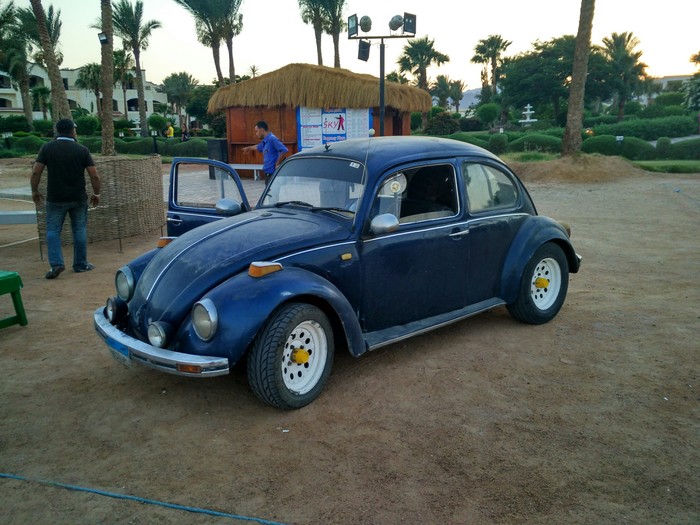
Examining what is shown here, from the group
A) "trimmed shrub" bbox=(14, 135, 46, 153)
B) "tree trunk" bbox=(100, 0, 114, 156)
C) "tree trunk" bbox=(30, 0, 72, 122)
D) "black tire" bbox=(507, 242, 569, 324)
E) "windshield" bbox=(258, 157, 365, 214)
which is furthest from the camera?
"trimmed shrub" bbox=(14, 135, 46, 153)

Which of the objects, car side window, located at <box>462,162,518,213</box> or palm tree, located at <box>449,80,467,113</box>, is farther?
palm tree, located at <box>449,80,467,113</box>

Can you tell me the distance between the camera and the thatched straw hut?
Answer: 1833cm

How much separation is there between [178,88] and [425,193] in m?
97.7

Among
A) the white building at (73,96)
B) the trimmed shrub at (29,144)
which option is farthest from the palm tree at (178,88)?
the trimmed shrub at (29,144)

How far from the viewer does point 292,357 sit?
370 cm

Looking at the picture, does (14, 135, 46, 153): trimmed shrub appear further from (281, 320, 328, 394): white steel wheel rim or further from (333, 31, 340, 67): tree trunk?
(281, 320, 328, 394): white steel wheel rim

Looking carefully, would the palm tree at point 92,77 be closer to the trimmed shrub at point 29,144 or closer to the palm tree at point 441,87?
the trimmed shrub at point 29,144

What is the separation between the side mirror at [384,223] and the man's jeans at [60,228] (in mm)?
4732

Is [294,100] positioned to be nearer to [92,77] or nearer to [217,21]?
[217,21]

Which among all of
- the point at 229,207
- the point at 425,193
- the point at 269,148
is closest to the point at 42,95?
the point at 269,148

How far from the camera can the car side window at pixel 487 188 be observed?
4.89m

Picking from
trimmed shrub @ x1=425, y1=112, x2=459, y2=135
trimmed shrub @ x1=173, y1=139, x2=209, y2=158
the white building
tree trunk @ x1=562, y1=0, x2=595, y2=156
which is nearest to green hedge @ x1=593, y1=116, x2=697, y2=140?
trimmed shrub @ x1=425, y1=112, x2=459, y2=135

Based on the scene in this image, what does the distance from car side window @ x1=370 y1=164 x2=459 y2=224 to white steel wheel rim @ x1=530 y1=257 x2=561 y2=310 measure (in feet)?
3.85

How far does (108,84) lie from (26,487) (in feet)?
54.3
